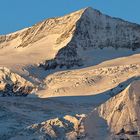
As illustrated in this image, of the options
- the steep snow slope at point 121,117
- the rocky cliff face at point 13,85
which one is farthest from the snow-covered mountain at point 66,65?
the steep snow slope at point 121,117

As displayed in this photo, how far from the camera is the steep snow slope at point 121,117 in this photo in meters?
79.8

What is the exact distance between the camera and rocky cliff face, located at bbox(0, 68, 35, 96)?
530 feet

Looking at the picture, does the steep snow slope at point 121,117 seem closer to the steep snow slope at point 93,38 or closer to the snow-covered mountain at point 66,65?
the snow-covered mountain at point 66,65

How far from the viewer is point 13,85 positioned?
164 meters

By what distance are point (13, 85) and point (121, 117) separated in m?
83.6

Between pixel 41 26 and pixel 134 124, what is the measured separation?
110m

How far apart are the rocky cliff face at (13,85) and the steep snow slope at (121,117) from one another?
7738 cm

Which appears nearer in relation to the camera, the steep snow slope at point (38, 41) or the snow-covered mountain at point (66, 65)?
the snow-covered mountain at point (66, 65)

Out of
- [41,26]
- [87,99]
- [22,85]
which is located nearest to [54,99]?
[87,99]

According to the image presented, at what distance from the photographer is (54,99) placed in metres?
147

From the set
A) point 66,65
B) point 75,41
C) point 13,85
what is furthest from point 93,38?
point 13,85

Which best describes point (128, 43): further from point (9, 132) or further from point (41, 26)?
point (9, 132)

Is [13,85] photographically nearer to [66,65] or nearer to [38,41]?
[66,65]

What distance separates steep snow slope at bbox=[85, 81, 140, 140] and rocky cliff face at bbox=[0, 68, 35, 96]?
3047 inches
